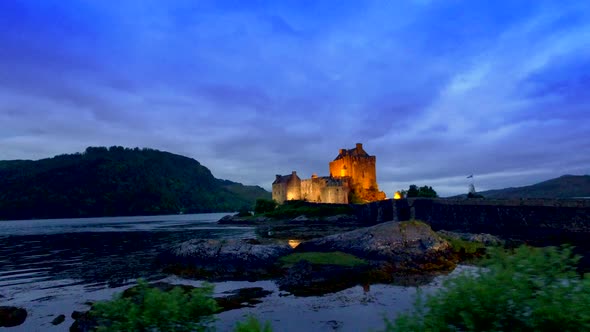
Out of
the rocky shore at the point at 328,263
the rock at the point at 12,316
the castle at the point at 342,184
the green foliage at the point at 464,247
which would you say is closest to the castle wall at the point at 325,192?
the castle at the point at 342,184

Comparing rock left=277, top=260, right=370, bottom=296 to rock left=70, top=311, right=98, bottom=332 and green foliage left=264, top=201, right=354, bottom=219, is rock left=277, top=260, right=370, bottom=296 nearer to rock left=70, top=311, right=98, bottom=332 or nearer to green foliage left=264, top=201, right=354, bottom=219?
rock left=70, top=311, right=98, bottom=332

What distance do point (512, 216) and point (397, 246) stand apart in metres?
33.3

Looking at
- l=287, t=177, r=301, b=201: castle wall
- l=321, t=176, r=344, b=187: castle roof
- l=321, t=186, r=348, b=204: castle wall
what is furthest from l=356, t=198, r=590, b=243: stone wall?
l=287, t=177, r=301, b=201: castle wall

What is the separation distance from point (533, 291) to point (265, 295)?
16.6 meters

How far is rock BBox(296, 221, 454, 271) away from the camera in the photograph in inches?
1139

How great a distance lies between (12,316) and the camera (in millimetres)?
17969

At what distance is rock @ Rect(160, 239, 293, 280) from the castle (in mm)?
91249

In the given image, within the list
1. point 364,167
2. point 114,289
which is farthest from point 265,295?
point 364,167

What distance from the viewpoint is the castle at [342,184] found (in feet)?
409

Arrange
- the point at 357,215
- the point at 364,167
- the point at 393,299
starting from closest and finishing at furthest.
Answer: the point at 393,299 → the point at 357,215 → the point at 364,167

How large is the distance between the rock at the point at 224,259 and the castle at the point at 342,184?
91.2m

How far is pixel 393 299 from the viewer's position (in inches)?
773

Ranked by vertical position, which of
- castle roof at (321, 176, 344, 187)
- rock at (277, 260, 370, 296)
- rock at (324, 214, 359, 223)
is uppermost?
castle roof at (321, 176, 344, 187)

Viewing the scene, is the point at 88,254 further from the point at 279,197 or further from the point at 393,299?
the point at 279,197
